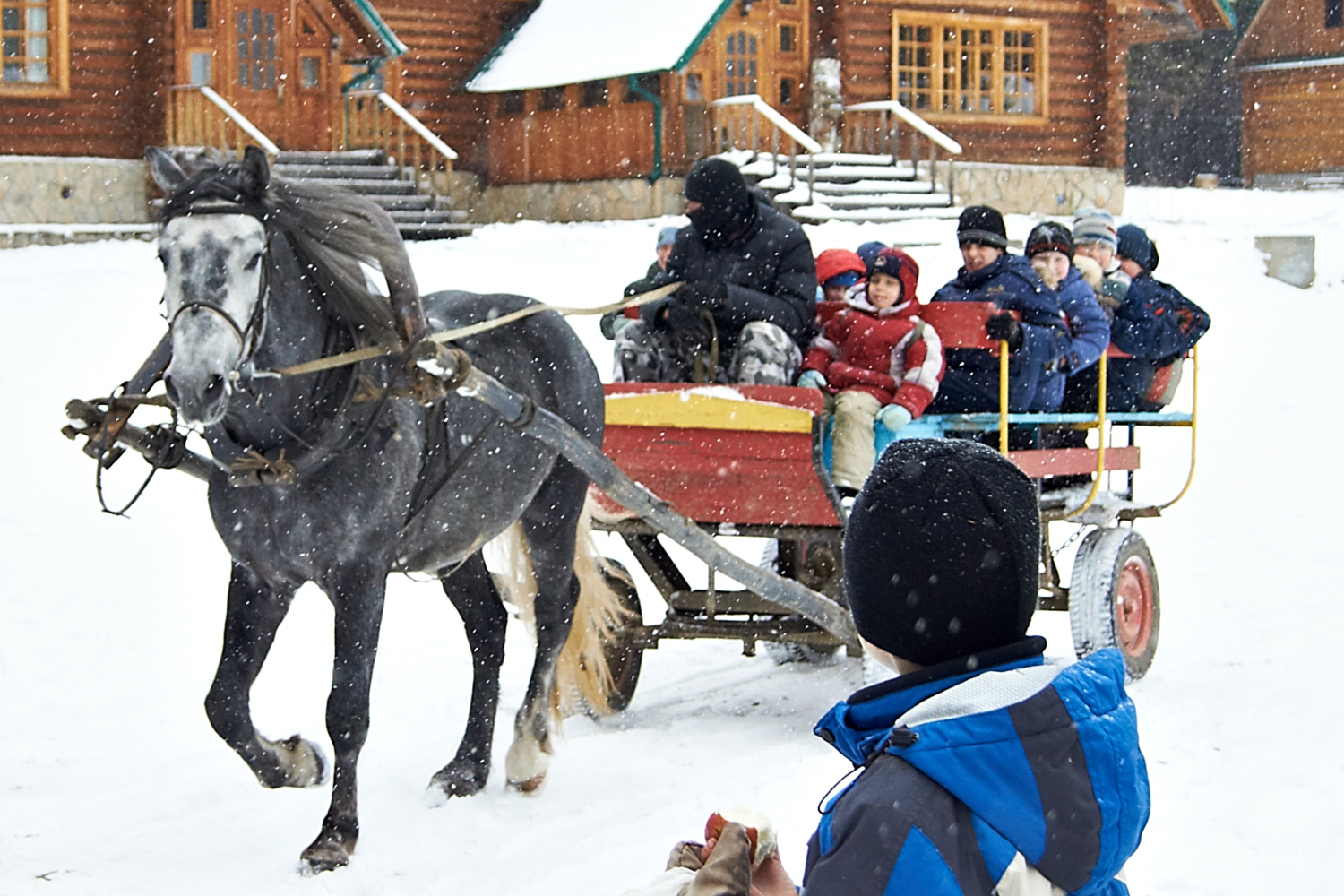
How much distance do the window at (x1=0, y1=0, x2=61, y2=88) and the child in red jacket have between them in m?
13.5

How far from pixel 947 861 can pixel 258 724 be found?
15.5 feet

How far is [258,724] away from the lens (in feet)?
19.0

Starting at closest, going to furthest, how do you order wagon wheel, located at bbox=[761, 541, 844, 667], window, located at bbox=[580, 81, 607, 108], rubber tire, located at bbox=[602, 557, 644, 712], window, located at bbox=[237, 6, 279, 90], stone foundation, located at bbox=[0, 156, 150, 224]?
wagon wheel, located at bbox=[761, 541, 844, 667] → rubber tire, located at bbox=[602, 557, 644, 712] → stone foundation, located at bbox=[0, 156, 150, 224] → window, located at bbox=[237, 6, 279, 90] → window, located at bbox=[580, 81, 607, 108]

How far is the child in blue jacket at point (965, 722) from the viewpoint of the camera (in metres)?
1.53

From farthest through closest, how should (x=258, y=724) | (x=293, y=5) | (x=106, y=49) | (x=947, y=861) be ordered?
1. (x=293, y=5)
2. (x=106, y=49)
3. (x=258, y=724)
4. (x=947, y=861)

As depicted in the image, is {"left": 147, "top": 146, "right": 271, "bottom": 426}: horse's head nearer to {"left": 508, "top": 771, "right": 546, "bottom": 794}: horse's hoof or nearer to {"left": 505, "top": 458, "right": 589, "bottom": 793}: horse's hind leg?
{"left": 505, "top": 458, "right": 589, "bottom": 793}: horse's hind leg

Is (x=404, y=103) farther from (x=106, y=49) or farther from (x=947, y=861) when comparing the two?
(x=947, y=861)

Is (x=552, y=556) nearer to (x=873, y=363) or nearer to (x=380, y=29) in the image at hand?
(x=873, y=363)

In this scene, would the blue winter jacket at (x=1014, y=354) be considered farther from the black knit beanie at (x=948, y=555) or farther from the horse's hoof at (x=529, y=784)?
the black knit beanie at (x=948, y=555)

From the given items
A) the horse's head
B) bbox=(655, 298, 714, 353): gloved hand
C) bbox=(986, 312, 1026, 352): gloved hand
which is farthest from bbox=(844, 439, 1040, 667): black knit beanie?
bbox=(986, 312, 1026, 352): gloved hand

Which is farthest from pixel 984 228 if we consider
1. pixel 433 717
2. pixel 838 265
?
pixel 433 717

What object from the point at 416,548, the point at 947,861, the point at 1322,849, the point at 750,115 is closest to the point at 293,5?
the point at 750,115

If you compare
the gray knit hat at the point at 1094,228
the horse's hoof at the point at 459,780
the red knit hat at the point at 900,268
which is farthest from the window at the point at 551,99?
the horse's hoof at the point at 459,780

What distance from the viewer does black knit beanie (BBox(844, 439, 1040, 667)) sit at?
1.63 meters
